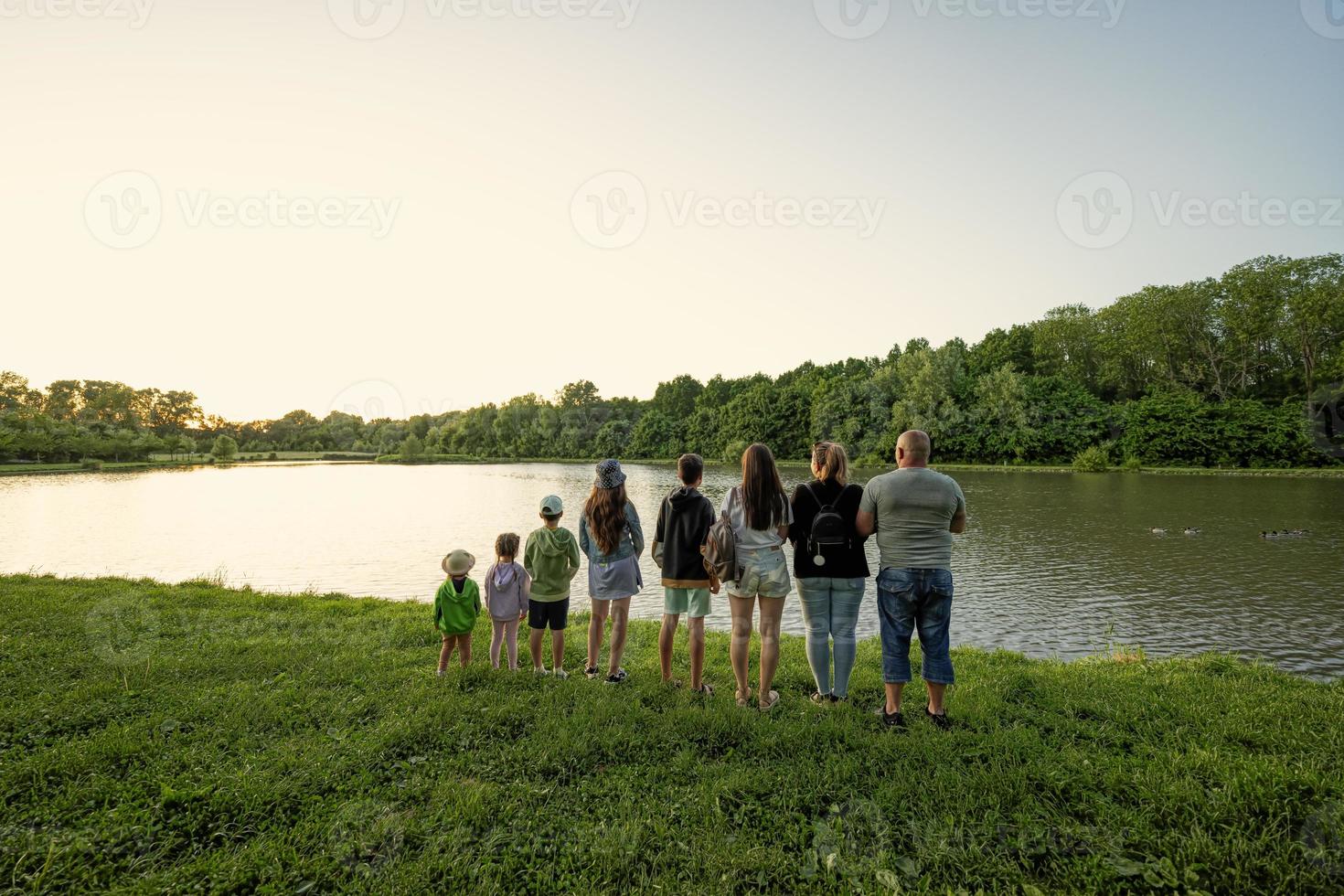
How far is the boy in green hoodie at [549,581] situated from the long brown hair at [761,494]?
2146mm

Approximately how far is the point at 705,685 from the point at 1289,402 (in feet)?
248

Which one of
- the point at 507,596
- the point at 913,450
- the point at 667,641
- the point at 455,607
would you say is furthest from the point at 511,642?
the point at 913,450

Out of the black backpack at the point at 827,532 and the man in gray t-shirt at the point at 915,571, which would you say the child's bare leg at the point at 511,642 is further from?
the man in gray t-shirt at the point at 915,571

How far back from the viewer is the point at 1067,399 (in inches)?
2601

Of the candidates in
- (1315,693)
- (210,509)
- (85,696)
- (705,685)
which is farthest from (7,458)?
(1315,693)

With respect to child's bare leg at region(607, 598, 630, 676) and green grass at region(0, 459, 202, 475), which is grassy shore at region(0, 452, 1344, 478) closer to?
green grass at region(0, 459, 202, 475)

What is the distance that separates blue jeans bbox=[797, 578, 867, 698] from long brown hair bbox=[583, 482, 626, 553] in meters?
2.03

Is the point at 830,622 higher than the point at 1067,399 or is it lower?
lower

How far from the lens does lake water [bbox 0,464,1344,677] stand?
12305mm

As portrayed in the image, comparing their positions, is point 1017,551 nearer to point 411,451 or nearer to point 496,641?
point 496,641

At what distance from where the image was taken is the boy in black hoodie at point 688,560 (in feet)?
19.9

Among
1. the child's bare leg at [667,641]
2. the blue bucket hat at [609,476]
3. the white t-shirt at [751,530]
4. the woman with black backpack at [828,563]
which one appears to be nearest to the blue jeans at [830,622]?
the woman with black backpack at [828,563]

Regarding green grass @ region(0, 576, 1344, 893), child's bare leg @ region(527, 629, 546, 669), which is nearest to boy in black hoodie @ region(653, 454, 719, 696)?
green grass @ region(0, 576, 1344, 893)

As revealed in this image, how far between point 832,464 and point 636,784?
128 inches
